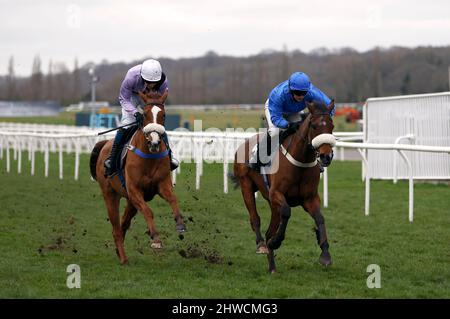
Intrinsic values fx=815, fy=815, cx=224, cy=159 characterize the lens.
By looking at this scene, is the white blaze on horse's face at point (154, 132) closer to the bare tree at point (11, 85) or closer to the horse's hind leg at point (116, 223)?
the horse's hind leg at point (116, 223)

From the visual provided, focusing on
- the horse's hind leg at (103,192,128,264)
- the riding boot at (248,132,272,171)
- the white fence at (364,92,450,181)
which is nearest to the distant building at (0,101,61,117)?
the white fence at (364,92,450,181)

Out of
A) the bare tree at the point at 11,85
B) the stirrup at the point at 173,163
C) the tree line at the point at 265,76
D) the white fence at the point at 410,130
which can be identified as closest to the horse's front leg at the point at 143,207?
the stirrup at the point at 173,163

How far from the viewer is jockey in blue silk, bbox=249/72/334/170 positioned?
739 cm

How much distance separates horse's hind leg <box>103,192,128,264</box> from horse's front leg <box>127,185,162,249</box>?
58 centimetres

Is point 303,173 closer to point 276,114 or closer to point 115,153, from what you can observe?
point 276,114

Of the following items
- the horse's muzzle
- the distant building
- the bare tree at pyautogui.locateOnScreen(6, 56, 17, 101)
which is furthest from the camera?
the bare tree at pyautogui.locateOnScreen(6, 56, 17, 101)

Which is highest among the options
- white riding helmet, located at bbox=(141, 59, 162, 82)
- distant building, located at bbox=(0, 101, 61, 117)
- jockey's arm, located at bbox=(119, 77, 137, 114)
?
distant building, located at bbox=(0, 101, 61, 117)

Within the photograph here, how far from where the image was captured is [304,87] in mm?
7363

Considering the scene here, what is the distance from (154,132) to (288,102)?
1.31 m

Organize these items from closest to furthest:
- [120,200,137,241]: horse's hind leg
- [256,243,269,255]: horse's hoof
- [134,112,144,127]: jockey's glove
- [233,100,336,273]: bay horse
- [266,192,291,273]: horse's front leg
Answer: [233,100,336,273]: bay horse < [266,192,291,273]: horse's front leg < [134,112,144,127]: jockey's glove < [256,243,269,255]: horse's hoof < [120,200,137,241]: horse's hind leg

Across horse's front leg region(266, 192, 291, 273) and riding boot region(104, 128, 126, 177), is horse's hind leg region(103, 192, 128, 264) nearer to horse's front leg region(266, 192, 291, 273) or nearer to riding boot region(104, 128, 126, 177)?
riding boot region(104, 128, 126, 177)

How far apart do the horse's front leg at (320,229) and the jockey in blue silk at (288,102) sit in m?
0.76

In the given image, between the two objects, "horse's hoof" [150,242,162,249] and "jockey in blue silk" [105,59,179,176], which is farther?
"jockey in blue silk" [105,59,179,176]

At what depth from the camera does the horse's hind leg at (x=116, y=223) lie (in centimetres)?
805
